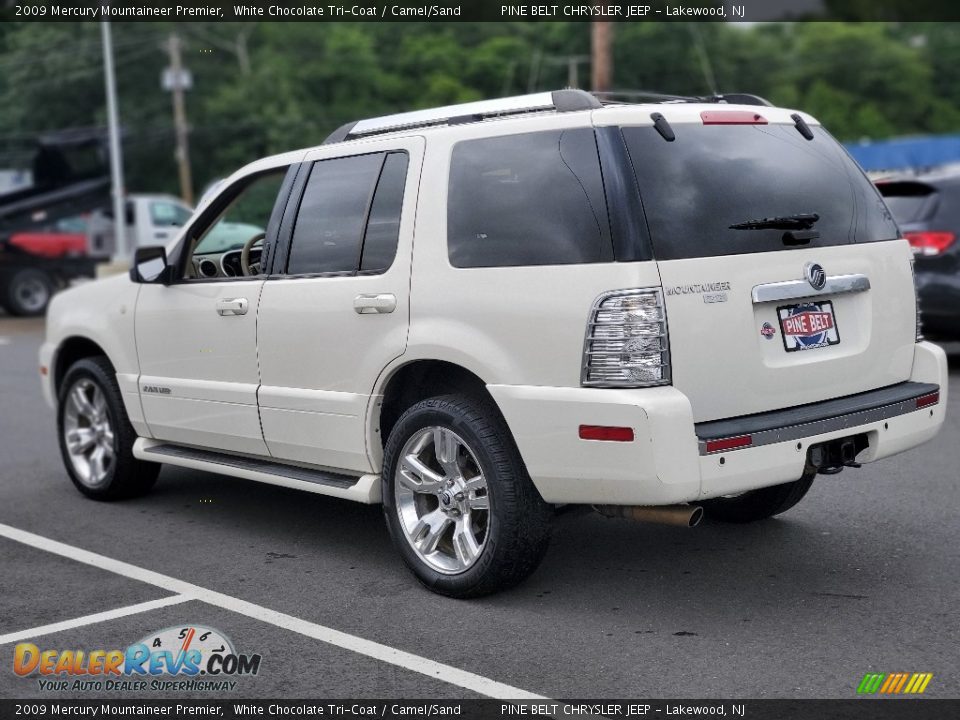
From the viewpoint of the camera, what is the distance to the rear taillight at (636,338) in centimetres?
448

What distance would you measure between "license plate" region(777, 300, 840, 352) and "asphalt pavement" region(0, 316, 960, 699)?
38.9 inches

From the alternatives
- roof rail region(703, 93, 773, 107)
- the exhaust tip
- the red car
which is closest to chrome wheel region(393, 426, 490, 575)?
the exhaust tip

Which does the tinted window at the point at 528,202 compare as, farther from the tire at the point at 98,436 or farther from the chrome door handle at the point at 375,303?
the tire at the point at 98,436

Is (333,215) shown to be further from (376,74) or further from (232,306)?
(376,74)

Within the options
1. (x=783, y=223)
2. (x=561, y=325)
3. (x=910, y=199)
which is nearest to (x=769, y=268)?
(x=783, y=223)

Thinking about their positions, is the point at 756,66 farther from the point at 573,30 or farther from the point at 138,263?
the point at 138,263

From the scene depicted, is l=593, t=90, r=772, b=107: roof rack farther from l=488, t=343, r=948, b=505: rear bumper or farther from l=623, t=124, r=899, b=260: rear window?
l=488, t=343, r=948, b=505: rear bumper

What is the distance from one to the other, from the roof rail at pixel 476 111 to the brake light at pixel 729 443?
1.34 metres

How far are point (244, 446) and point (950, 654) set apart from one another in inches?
130

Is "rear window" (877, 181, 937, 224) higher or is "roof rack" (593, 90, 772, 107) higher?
"roof rack" (593, 90, 772, 107)

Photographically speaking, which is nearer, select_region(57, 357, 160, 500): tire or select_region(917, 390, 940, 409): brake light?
select_region(917, 390, 940, 409): brake light

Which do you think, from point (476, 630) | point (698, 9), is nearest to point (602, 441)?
point (476, 630)

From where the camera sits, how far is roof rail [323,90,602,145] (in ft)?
16.1

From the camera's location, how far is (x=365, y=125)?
5.88 m
